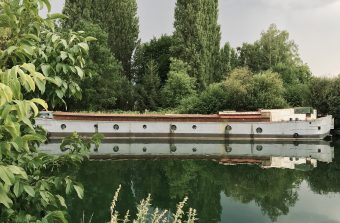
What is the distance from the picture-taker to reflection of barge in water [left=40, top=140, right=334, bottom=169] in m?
24.2

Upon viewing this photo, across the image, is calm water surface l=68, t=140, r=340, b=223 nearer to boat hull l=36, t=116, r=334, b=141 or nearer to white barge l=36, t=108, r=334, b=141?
boat hull l=36, t=116, r=334, b=141

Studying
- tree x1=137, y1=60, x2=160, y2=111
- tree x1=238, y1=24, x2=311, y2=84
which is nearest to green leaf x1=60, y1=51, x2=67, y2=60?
tree x1=137, y1=60, x2=160, y2=111

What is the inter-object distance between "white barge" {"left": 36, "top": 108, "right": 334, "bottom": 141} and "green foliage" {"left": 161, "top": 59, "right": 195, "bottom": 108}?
350 inches

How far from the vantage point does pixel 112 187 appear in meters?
17.1

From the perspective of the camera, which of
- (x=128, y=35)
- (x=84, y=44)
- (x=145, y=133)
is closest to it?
(x=84, y=44)

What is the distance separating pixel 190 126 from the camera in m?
32.9

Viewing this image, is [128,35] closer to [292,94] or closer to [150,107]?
[150,107]

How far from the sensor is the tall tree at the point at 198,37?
42.9 m

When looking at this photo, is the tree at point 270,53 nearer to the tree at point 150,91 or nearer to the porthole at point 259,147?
the tree at point 150,91

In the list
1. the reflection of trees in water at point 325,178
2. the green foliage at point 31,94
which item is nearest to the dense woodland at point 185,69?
the reflection of trees in water at point 325,178

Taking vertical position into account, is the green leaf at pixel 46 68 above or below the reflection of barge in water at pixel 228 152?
above

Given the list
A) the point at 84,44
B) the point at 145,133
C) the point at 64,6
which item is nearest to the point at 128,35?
the point at 64,6

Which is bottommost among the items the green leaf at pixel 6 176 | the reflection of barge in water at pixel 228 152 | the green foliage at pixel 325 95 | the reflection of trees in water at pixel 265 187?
the reflection of trees in water at pixel 265 187

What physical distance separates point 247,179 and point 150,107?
2550 cm
